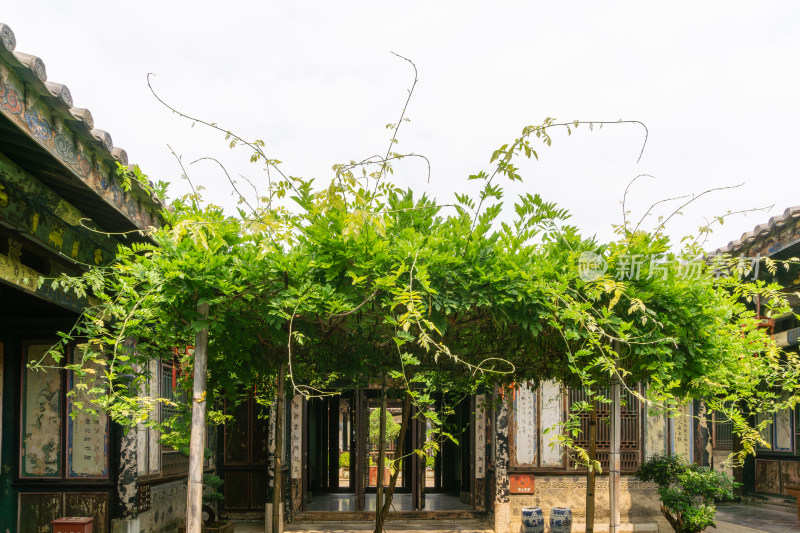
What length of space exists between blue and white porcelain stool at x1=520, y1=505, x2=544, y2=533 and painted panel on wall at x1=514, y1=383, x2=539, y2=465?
2.66 feet

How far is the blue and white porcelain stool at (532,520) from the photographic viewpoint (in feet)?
A: 31.5

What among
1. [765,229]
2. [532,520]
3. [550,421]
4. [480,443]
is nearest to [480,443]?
[480,443]

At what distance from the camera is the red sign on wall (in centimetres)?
1016

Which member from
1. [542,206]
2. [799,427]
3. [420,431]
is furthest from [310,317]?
[799,427]

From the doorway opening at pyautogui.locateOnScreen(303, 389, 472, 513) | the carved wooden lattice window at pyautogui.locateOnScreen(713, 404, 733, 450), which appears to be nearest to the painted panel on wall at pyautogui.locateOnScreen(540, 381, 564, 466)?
the doorway opening at pyautogui.locateOnScreen(303, 389, 472, 513)

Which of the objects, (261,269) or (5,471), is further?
(5,471)

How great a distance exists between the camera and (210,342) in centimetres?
480

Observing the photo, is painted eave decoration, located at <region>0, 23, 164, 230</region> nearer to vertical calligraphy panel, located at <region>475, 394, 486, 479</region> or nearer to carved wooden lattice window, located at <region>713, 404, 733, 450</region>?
vertical calligraphy panel, located at <region>475, 394, 486, 479</region>

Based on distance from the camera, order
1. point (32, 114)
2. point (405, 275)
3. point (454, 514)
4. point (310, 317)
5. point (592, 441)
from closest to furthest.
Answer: point (405, 275)
point (310, 317)
point (32, 114)
point (592, 441)
point (454, 514)

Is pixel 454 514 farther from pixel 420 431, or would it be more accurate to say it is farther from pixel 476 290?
pixel 476 290

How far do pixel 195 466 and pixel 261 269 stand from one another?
1.18m

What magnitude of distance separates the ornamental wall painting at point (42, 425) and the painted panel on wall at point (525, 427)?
5.98 metres

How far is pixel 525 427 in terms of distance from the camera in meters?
10.4

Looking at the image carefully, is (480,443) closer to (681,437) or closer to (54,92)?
(681,437)
